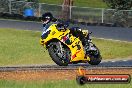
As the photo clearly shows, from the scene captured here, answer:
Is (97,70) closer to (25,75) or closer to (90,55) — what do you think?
(25,75)

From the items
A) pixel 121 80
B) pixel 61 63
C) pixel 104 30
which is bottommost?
pixel 104 30

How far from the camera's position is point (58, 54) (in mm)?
14953

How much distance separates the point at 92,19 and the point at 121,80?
36206 mm

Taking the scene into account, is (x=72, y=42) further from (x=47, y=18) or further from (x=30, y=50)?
(x=30, y=50)

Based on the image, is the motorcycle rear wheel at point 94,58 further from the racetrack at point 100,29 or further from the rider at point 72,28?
the racetrack at point 100,29

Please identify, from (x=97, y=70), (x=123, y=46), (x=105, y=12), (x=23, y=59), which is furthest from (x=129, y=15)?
(x=97, y=70)

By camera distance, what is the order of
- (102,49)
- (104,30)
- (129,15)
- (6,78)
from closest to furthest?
(6,78)
(102,49)
(104,30)
(129,15)

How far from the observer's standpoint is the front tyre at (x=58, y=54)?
→ 1482 cm

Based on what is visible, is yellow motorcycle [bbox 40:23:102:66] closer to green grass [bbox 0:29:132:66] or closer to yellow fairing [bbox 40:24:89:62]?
yellow fairing [bbox 40:24:89:62]

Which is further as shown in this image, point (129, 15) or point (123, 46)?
point (129, 15)

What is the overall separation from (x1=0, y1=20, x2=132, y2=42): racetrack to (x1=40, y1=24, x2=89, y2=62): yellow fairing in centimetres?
1700

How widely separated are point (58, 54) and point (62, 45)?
324 millimetres

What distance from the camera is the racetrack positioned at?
33.7 m

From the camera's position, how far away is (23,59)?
24531mm
